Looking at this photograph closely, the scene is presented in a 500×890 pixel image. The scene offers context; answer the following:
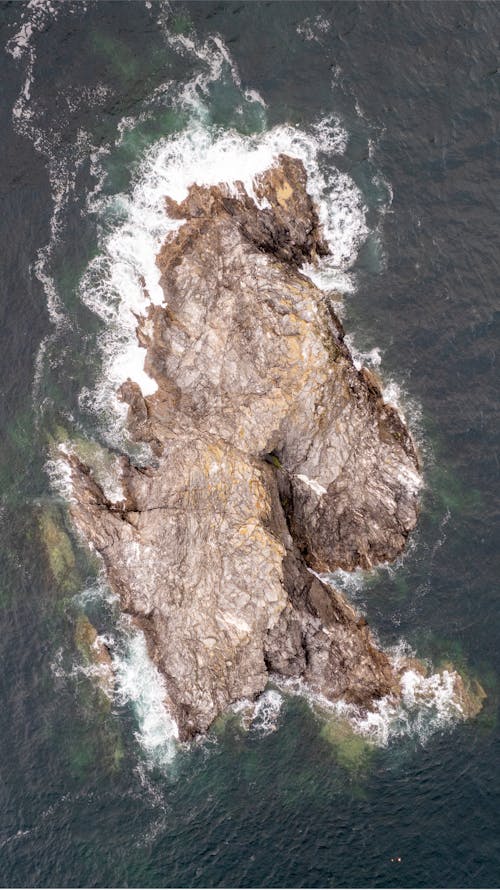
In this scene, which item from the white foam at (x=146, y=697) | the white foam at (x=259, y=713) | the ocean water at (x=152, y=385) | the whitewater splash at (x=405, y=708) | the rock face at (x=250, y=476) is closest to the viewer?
the rock face at (x=250, y=476)

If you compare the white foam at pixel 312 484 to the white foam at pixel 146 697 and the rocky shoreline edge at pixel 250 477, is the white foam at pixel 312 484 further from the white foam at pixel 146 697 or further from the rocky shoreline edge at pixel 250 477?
the white foam at pixel 146 697

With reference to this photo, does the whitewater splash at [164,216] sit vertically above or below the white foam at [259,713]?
above

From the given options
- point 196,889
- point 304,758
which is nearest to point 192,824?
point 196,889

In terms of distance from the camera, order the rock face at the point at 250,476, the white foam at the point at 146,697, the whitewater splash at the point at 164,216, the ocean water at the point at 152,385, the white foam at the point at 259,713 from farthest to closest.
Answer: the whitewater splash at the point at 164,216 < the white foam at the point at 259,713 < the white foam at the point at 146,697 < the ocean water at the point at 152,385 < the rock face at the point at 250,476

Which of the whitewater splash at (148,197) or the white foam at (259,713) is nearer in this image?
the white foam at (259,713)

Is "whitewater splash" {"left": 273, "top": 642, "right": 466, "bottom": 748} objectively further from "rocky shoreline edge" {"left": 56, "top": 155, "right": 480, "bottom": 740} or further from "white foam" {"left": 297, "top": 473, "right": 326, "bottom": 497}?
"white foam" {"left": 297, "top": 473, "right": 326, "bottom": 497}

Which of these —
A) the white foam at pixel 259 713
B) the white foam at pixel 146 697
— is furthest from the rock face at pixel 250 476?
the white foam at pixel 259 713

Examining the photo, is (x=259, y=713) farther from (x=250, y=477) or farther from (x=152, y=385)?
(x=152, y=385)
